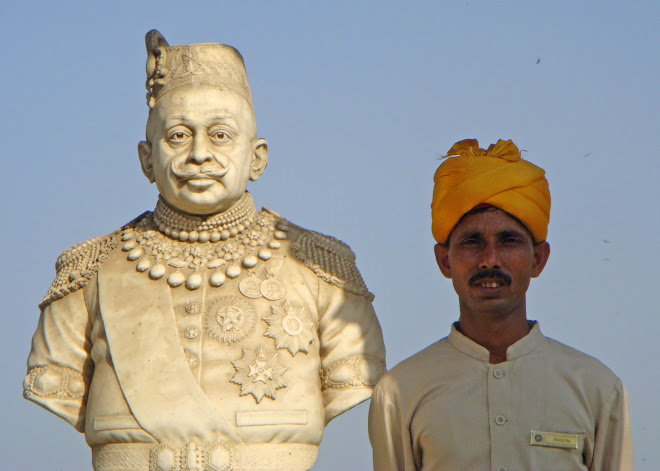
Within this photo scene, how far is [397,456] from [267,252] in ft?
5.06

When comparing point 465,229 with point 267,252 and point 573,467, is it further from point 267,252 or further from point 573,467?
point 267,252

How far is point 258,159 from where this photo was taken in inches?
278

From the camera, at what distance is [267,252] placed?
6.89m

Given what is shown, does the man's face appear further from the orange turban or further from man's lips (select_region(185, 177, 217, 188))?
man's lips (select_region(185, 177, 217, 188))

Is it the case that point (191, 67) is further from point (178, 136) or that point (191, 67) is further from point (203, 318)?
point (203, 318)

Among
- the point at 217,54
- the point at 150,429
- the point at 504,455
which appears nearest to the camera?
the point at 504,455

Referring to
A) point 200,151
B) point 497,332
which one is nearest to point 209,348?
point 200,151

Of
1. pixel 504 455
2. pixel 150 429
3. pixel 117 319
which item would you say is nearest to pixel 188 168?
pixel 117 319

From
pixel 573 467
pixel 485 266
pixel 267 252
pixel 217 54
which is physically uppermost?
pixel 217 54

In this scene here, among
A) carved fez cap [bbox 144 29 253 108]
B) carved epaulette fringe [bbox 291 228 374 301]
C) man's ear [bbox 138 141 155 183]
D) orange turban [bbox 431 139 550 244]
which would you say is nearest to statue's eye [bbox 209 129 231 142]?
carved fez cap [bbox 144 29 253 108]

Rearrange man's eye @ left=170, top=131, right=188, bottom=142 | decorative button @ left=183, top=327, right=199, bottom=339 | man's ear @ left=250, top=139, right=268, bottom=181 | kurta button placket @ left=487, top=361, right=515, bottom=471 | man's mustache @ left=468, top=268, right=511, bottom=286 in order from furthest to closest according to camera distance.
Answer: man's ear @ left=250, top=139, right=268, bottom=181
man's eye @ left=170, top=131, right=188, bottom=142
decorative button @ left=183, top=327, right=199, bottom=339
man's mustache @ left=468, top=268, right=511, bottom=286
kurta button placket @ left=487, top=361, right=515, bottom=471

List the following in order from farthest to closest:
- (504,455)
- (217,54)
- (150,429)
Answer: (217,54) < (150,429) < (504,455)

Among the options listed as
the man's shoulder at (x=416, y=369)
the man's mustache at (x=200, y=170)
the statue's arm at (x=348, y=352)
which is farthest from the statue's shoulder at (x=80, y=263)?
the man's shoulder at (x=416, y=369)

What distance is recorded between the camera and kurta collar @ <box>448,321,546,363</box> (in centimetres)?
560
